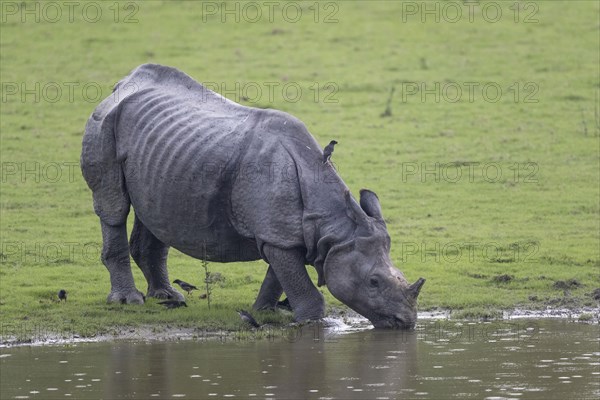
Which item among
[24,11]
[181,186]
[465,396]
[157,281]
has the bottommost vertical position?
[465,396]

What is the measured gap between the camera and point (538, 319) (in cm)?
1509

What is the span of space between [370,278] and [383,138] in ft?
41.6

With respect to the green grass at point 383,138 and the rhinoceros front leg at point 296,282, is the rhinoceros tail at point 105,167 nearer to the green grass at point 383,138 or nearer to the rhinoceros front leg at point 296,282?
the green grass at point 383,138

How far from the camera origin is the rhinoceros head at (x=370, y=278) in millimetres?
13641

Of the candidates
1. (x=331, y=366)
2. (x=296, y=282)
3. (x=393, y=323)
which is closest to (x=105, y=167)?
(x=296, y=282)

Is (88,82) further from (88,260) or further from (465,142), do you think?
(88,260)

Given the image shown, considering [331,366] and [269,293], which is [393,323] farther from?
[269,293]

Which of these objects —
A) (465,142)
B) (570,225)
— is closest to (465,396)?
(570,225)

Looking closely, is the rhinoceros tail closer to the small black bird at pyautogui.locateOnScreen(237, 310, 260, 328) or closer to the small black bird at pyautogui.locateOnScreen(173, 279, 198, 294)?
the small black bird at pyautogui.locateOnScreen(173, 279, 198, 294)

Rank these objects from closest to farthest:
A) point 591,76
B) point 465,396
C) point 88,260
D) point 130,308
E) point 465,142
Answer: point 465,396 → point 130,308 → point 88,260 → point 465,142 → point 591,76

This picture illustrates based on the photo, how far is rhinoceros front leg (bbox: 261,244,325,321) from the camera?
14188 mm

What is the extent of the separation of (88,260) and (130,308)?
337 centimetres

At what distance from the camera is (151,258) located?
16219 millimetres

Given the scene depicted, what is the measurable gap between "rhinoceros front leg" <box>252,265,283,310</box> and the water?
879 millimetres
